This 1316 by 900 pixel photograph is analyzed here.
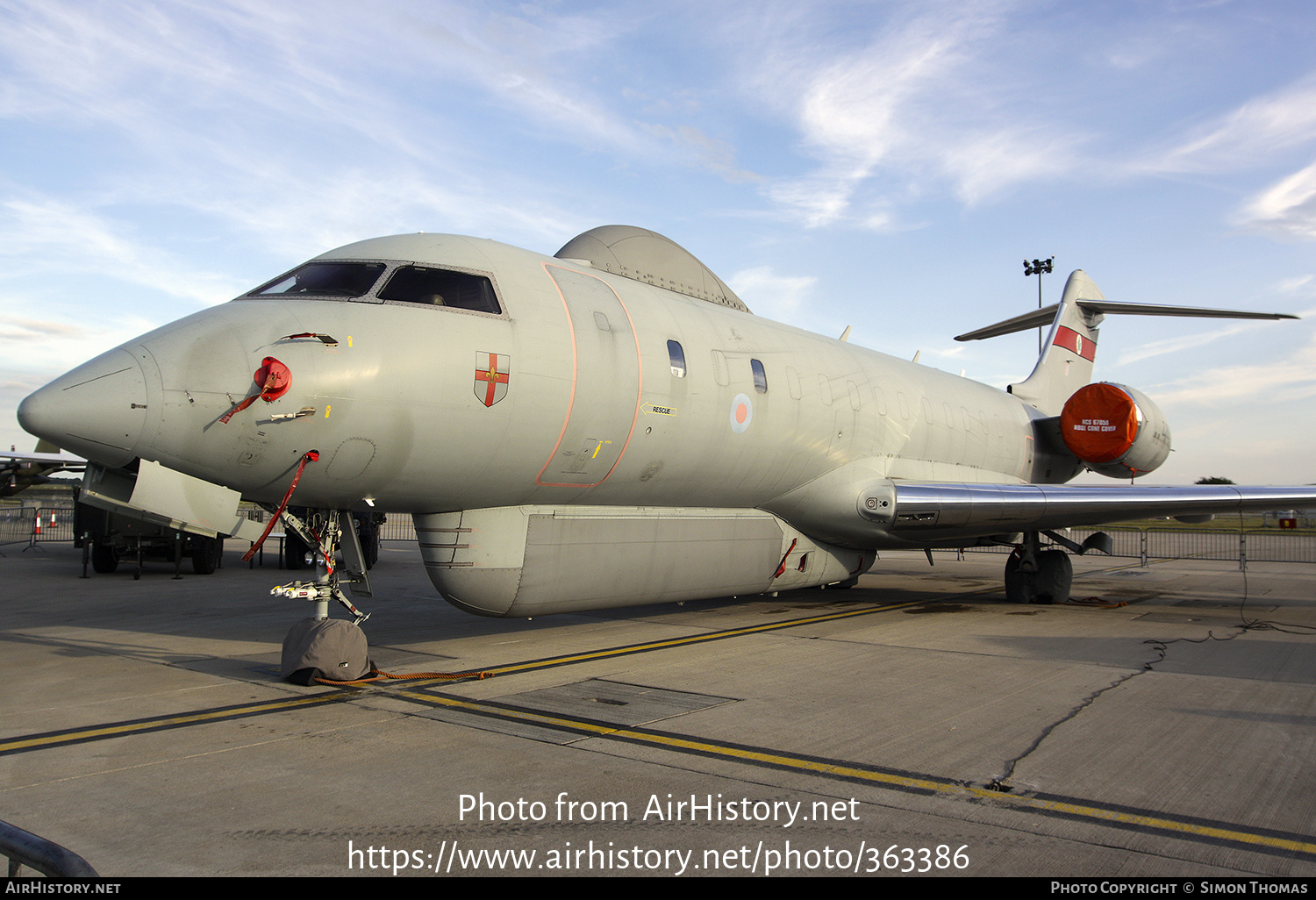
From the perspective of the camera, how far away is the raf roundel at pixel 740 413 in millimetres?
9337

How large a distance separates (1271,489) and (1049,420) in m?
5.80

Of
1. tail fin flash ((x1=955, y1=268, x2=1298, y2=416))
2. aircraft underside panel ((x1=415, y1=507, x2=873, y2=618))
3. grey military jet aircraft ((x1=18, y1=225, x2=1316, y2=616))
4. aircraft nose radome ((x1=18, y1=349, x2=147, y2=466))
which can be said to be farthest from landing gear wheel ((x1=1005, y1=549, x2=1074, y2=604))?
aircraft nose radome ((x1=18, y1=349, x2=147, y2=466))

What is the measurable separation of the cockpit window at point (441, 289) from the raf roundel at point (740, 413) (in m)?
3.08

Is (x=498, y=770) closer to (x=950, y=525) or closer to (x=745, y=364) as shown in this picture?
(x=745, y=364)

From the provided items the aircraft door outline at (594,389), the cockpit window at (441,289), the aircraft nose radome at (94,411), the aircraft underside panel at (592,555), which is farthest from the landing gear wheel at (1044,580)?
the aircraft nose radome at (94,411)

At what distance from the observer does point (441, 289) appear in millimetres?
7227

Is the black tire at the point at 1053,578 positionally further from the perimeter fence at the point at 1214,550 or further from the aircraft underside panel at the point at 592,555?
the perimeter fence at the point at 1214,550

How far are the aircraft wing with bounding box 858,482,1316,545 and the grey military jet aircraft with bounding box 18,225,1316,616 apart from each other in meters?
0.04

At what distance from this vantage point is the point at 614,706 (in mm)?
6414

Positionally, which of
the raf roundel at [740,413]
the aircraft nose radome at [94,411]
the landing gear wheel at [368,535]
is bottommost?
the landing gear wheel at [368,535]

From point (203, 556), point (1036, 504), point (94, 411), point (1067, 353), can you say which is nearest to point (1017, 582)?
point (1036, 504)

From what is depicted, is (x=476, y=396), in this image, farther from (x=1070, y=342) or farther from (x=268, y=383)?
(x=1070, y=342)

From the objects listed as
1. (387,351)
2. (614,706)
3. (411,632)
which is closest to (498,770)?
(614,706)

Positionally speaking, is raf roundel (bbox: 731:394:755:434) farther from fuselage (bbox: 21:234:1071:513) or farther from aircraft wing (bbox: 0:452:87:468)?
aircraft wing (bbox: 0:452:87:468)
